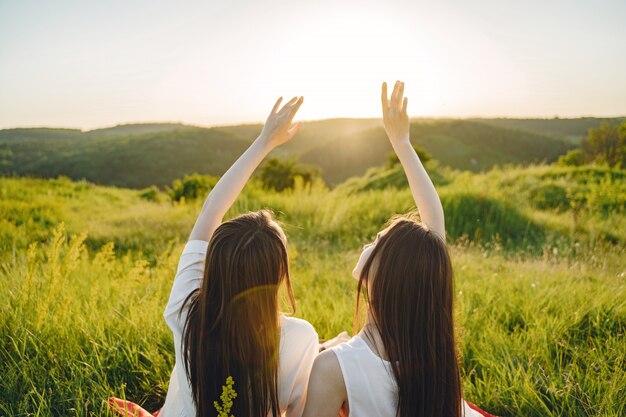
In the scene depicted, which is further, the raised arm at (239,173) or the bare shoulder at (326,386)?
the raised arm at (239,173)

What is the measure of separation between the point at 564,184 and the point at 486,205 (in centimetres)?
298

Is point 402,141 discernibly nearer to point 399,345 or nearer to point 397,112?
point 397,112

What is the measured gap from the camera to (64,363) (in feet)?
8.78

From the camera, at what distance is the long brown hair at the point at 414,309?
166 cm

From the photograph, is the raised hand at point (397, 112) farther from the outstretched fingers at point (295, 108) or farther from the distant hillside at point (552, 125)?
the distant hillside at point (552, 125)

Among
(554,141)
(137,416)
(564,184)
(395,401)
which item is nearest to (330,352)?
(395,401)

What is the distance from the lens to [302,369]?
1895 mm

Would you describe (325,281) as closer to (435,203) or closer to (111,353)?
(111,353)

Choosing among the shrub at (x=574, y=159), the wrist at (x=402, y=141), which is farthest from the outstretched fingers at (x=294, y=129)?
the shrub at (x=574, y=159)

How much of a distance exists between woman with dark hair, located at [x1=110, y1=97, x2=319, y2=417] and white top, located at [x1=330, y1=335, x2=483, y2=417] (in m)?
0.25

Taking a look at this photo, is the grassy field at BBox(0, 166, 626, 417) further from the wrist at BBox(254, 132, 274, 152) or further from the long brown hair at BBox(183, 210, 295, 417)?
the wrist at BBox(254, 132, 274, 152)

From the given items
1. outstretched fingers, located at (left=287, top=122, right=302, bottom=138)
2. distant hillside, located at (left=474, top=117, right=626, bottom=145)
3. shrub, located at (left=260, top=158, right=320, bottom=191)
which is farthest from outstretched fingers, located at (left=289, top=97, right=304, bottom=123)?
distant hillside, located at (left=474, top=117, right=626, bottom=145)

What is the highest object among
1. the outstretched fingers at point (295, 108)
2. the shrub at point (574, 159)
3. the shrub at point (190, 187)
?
the outstretched fingers at point (295, 108)

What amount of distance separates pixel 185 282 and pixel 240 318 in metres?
0.38
